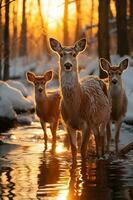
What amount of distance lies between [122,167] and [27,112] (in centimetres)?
1136

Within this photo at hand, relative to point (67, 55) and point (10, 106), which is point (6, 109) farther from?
point (67, 55)

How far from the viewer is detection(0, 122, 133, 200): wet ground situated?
8.80 metres

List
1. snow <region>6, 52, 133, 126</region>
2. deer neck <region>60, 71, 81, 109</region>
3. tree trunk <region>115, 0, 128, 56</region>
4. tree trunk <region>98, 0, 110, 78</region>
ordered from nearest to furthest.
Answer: deer neck <region>60, 71, 81, 109</region> < tree trunk <region>98, 0, 110, 78</region> < snow <region>6, 52, 133, 126</region> < tree trunk <region>115, 0, 128, 56</region>

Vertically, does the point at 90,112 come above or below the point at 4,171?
above

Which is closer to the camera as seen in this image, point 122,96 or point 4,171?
point 4,171

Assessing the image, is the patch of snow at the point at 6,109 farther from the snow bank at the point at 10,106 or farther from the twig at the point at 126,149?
the twig at the point at 126,149

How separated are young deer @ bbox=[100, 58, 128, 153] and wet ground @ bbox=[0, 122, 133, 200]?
1.51 m

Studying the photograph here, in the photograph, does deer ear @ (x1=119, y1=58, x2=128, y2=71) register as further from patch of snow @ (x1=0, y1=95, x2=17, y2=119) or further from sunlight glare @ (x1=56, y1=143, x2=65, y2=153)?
patch of snow @ (x1=0, y1=95, x2=17, y2=119)

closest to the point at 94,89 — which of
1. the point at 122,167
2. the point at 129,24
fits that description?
the point at 122,167

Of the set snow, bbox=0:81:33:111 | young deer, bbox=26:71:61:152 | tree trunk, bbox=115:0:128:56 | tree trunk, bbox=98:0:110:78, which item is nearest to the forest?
young deer, bbox=26:71:61:152

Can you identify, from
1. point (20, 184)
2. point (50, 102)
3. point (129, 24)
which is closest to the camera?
point (20, 184)

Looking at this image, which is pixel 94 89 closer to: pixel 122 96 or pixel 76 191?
pixel 122 96

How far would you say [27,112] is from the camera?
22.5 metres

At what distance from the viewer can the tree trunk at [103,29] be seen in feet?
74.1
